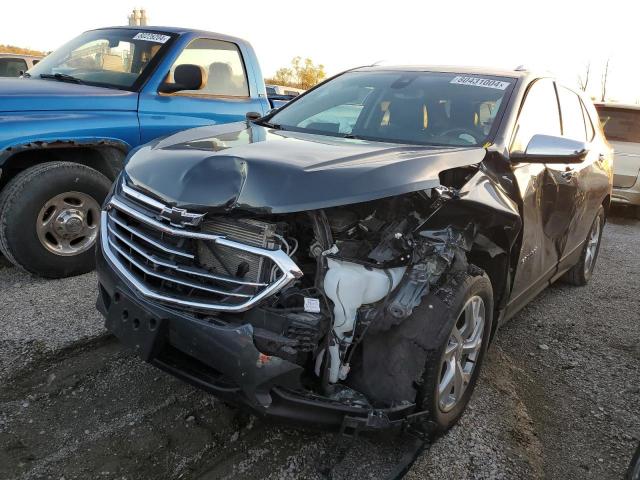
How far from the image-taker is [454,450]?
9.03 ft

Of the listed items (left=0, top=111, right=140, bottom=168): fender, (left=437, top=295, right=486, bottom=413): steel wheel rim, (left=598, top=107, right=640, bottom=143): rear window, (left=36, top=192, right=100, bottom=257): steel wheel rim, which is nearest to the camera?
(left=437, top=295, right=486, bottom=413): steel wheel rim

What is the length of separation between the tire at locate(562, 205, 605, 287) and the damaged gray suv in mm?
2412

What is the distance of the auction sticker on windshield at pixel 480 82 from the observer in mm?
3534

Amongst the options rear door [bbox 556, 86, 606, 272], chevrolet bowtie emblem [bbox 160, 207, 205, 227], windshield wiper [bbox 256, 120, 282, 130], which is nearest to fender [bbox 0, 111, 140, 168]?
windshield wiper [bbox 256, 120, 282, 130]

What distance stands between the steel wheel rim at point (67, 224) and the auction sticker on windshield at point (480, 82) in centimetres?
287

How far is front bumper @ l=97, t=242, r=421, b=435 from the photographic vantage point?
2191 mm

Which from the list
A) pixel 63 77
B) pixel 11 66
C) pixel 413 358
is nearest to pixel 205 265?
pixel 413 358

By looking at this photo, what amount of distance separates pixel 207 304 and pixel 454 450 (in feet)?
4.63

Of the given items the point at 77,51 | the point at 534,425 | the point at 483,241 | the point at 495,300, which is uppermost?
the point at 77,51

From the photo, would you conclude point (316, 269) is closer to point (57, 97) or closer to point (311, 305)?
point (311, 305)

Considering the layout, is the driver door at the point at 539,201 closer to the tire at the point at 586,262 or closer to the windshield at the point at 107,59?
the tire at the point at 586,262

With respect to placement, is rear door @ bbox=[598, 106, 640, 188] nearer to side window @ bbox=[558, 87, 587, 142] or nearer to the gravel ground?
side window @ bbox=[558, 87, 587, 142]

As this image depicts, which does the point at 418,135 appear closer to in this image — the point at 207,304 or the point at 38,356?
the point at 207,304

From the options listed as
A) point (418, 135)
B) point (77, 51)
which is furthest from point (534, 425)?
point (77, 51)
